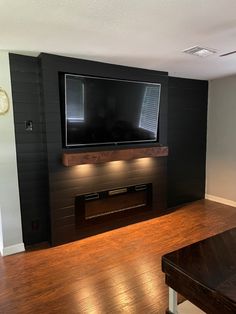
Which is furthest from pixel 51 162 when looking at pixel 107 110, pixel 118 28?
pixel 118 28

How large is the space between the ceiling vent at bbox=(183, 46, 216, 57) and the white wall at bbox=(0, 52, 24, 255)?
76.9 inches

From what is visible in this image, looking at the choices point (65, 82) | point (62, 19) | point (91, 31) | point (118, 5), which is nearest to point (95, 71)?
point (65, 82)

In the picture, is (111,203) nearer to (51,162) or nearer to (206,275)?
(51,162)

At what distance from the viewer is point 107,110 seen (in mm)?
3129

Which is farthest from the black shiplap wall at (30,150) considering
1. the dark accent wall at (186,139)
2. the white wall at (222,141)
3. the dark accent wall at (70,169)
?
the white wall at (222,141)

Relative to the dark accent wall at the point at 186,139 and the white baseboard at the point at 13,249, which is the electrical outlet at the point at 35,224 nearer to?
the white baseboard at the point at 13,249

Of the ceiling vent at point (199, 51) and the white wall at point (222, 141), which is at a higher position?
the ceiling vent at point (199, 51)

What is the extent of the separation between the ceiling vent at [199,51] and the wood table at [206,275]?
1.91 meters

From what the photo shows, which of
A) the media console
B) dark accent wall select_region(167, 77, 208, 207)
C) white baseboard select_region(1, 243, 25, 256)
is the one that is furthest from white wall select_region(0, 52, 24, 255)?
dark accent wall select_region(167, 77, 208, 207)

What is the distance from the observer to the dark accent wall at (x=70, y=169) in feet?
9.07

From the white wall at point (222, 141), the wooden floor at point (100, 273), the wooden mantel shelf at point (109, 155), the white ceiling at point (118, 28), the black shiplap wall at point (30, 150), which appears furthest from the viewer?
the white wall at point (222, 141)

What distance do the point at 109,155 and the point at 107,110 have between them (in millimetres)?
580

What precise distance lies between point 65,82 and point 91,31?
2.89 ft

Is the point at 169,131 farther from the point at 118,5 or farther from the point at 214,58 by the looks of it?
the point at 118,5
